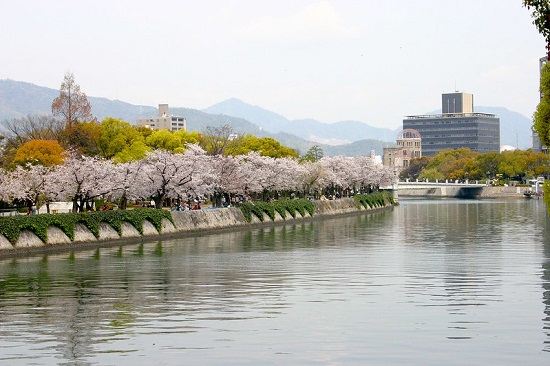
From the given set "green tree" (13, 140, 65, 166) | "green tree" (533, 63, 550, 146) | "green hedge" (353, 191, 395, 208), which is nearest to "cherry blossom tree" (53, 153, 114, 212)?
"green tree" (13, 140, 65, 166)

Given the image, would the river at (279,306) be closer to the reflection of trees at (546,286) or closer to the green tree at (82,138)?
the reflection of trees at (546,286)

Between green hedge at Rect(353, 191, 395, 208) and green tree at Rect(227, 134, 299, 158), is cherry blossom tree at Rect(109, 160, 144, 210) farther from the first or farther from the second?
green hedge at Rect(353, 191, 395, 208)

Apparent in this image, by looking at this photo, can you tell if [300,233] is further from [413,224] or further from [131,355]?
[131,355]

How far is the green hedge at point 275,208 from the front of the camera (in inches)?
3167

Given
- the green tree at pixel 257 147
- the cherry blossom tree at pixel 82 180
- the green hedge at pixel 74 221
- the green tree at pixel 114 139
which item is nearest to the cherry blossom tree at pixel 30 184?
the cherry blossom tree at pixel 82 180

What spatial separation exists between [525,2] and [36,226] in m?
34.6

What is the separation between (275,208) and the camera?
3418 inches

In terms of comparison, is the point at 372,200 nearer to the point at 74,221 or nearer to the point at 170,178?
the point at 170,178

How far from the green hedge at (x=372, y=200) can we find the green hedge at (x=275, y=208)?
2189cm

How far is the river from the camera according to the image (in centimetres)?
2075

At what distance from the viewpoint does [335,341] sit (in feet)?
72.6

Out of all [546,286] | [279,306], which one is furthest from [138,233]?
[279,306]

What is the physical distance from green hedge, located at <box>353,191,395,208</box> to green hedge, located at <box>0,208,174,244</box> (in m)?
56.5

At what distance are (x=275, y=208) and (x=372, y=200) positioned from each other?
43.1m
